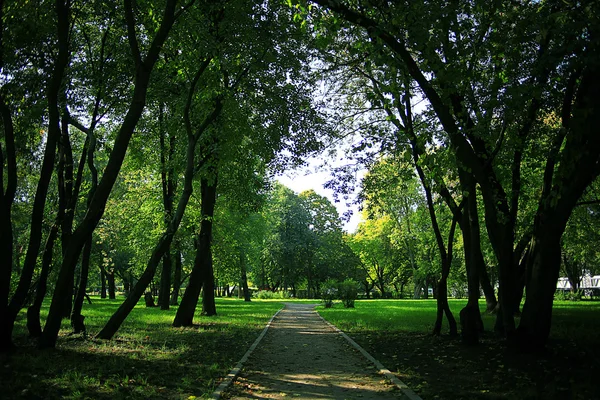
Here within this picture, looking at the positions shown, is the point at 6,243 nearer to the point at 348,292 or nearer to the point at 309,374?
the point at 309,374

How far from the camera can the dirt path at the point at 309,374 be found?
6.54 m

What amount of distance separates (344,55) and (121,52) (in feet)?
20.2

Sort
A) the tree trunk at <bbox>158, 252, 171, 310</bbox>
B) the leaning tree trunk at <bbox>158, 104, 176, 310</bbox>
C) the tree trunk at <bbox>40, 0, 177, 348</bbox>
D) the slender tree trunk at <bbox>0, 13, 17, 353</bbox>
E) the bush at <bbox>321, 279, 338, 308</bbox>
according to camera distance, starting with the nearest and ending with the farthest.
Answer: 1. the slender tree trunk at <bbox>0, 13, 17, 353</bbox>
2. the tree trunk at <bbox>40, 0, 177, 348</bbox>
3. the leaning tree trunk at <bbox>158, 104, 176, 310</bbox>
4. the tree trunk at <bbox>158, 252, 171, 310</bbox>
5. the bush at <bbox>321, 279, 338, 308</bbox>

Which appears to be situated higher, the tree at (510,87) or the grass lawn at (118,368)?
the tree at (510,87)

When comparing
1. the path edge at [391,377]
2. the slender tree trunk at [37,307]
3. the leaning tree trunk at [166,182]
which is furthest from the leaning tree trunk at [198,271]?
the path edge at [391,377]

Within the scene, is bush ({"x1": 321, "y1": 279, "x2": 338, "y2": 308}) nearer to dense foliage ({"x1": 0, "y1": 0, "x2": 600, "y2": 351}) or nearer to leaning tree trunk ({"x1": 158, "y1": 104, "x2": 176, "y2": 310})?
leaning tree trunk ({"x1": 158, "y1": 104, "x2": 176, "y2": 310})

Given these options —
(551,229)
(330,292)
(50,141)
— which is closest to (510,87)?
(551,229)

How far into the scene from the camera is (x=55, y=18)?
10688 mm

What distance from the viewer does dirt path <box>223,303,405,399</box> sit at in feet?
21.5

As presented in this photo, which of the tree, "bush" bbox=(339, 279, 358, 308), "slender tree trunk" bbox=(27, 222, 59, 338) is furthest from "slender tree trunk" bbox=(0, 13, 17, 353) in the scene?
"bush" bbox=(339, 279, 358, 308)

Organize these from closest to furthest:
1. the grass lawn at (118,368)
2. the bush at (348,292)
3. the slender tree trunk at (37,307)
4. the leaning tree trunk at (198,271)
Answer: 1. the grass lawn at (118,368)
2. the slender tree trunk at (37,307)
3. the leaning tree trunk at (198,271)
4. the bush at (348,292)

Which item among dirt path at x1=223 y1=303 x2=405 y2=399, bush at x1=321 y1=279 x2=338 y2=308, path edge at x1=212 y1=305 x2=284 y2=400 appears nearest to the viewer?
path edge at x1=212 y1=305 x2=284 y2=400

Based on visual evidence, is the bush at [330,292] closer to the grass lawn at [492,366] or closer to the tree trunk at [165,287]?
the tree trunk at [165,287]

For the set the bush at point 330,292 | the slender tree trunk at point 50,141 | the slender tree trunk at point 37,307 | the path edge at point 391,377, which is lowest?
the bush at point 330,292
